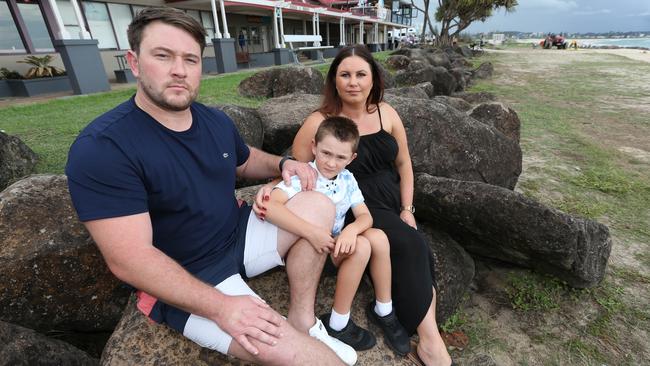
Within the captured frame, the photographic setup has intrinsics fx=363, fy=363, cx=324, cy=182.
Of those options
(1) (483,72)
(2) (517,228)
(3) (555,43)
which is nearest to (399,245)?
(2) (517,228)

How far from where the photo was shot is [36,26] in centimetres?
1259

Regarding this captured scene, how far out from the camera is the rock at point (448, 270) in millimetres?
3102

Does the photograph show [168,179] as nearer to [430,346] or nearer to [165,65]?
[165,65]

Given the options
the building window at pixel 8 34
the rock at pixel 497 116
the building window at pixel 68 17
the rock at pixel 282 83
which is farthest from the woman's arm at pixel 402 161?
the building window at pixel 8 34

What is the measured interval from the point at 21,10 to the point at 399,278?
51.0ft

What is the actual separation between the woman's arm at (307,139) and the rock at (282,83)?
226 inches

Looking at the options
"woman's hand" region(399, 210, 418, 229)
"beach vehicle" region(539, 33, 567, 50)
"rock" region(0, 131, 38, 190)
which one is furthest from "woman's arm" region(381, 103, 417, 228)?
"beach vehicle" region(539, 33, 567, 50)

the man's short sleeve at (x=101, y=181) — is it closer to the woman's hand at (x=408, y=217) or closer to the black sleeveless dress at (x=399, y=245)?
the black sleeveless dress at (x=399, y=245)

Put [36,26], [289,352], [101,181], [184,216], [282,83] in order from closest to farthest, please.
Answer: [101,181]
[289,352]
[184,216]
[282,83]
[36,26]

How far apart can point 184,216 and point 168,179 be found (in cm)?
23

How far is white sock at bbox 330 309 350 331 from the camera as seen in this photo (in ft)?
7.62

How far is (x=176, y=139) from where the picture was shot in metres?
1.99

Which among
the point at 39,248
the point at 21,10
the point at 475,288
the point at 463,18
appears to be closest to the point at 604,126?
the point at 475,288

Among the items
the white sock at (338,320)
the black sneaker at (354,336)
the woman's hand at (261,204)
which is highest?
the woman's hand at (261,204)
